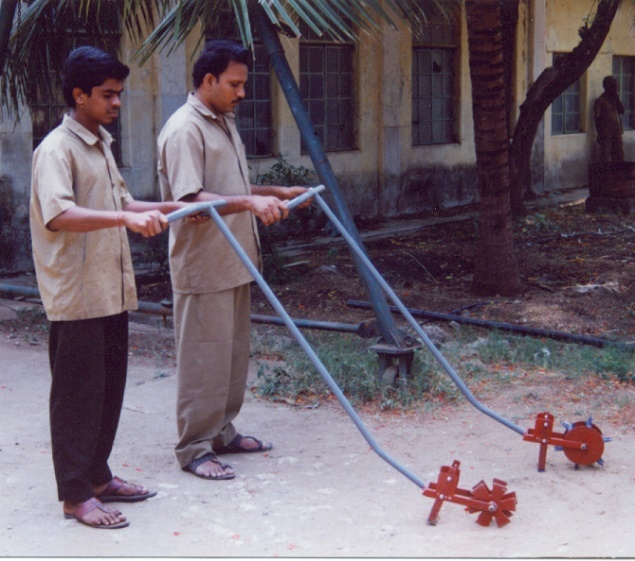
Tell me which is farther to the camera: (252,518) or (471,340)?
(471,340)

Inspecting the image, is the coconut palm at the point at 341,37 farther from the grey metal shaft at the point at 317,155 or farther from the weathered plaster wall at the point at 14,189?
the weathered plaster wall at the point at 14,189

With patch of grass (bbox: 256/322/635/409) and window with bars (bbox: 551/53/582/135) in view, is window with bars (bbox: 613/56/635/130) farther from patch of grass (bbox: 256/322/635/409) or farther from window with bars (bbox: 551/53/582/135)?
patch of grass (bbox: 256/322/635/409)

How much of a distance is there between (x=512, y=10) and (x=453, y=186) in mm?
3058

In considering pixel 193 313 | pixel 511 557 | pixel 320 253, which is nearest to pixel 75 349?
pixel 193 313

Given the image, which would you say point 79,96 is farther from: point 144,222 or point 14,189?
point 14,189

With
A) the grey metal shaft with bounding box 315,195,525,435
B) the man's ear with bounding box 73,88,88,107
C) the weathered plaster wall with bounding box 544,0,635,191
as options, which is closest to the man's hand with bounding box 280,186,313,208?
the grey metal shaft with bounding box 315,195,525,435

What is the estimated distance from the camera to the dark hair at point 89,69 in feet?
12.2

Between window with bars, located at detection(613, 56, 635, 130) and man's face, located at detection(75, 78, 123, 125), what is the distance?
677 inches

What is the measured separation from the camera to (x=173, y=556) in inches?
140

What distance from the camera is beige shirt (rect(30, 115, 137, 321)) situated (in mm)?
3736

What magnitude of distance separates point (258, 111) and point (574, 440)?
9.10 meters

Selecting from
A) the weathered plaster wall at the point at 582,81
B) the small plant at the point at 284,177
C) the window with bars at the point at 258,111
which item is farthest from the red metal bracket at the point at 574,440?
the weathered plaster wall at the point at 582,81

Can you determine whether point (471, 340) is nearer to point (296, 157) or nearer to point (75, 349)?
point (75, 349)

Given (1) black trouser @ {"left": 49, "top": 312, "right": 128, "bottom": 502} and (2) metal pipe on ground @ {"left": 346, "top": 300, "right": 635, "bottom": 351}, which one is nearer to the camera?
(1) black trouser @ {"left": 49, "top": 312, "right": 128, "bottom": 502}
